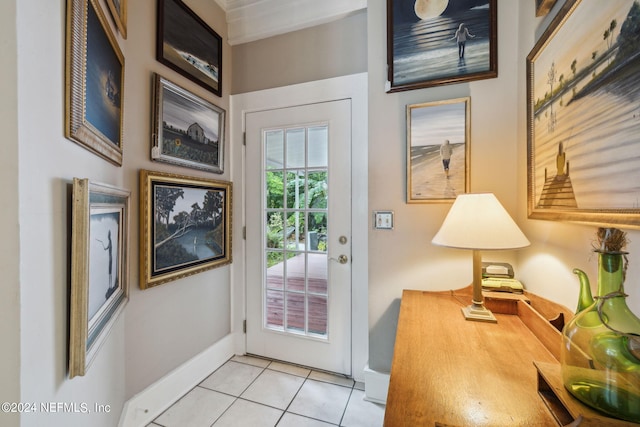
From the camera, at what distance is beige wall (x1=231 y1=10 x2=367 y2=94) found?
1.92 metres

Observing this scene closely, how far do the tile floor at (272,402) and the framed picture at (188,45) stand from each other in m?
2.13

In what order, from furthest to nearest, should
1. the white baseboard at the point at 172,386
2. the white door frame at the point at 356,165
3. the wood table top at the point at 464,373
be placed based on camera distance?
the white door frame at the point at 356,165 < the white baseboard at the point at 172,386 < the wood table top at the point at 464,373

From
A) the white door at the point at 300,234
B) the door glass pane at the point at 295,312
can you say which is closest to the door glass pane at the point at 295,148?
the white door at the point at 300,234

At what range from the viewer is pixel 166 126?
5.49 ft

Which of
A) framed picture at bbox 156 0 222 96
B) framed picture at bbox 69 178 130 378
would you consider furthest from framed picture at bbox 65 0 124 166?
framed picture at bbox 156 0 222 96

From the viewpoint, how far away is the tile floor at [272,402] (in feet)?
5.09

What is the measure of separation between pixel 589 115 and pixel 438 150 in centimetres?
77

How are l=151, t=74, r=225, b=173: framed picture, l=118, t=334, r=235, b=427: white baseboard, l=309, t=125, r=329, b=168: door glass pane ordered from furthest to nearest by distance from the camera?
l=309, t=125, r=329, b=168: door glass pane
l=151, t=74, r=225, b=173: framed picture
l=118, t=334, r=235, b=427: white baseboard

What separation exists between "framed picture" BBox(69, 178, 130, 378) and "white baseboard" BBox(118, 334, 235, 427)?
0.65 metres

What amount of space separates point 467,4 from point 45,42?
1895 mm

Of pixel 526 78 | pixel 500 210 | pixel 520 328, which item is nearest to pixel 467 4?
pixel 526 78

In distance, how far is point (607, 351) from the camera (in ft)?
1.74

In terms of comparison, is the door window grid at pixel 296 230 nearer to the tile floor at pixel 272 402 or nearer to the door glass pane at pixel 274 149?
the door glass pane at pixel 274 149

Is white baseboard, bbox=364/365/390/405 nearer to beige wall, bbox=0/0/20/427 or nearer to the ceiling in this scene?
beige wall, bbox=0/0/20/427
